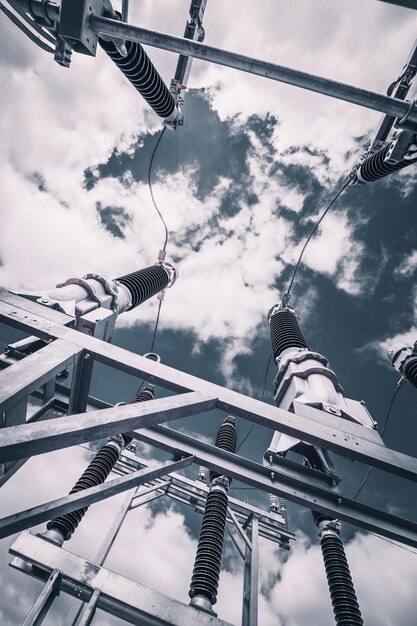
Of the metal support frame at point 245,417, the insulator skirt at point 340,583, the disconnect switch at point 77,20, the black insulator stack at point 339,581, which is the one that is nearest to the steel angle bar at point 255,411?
the metal support frame at point 245,417

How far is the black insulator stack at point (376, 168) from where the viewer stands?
19.6 ft

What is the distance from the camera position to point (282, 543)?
22.5 ft

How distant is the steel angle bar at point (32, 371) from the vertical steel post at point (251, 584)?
3907mm

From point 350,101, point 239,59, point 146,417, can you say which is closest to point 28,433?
point 146,417

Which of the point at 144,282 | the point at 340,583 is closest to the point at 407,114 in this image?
the point at 340,583

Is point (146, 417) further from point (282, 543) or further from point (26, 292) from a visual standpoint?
point (282, 543)

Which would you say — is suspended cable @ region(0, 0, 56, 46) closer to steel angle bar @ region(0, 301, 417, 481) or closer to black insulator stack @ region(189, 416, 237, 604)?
steel angle bar @ region(0, 301, 417, 481)

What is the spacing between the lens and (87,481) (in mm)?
4133

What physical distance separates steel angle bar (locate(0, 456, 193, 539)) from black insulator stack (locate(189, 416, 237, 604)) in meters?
1.48

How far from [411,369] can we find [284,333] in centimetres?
223

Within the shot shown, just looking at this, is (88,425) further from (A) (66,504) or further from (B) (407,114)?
(B) (407,114)

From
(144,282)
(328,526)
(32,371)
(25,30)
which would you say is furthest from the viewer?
(144,282)

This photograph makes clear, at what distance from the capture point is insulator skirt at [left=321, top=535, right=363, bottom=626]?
3.19m

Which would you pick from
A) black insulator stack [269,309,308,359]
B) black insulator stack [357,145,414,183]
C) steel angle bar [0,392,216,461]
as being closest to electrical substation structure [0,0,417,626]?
steel angle bar [0,392,216,461]
